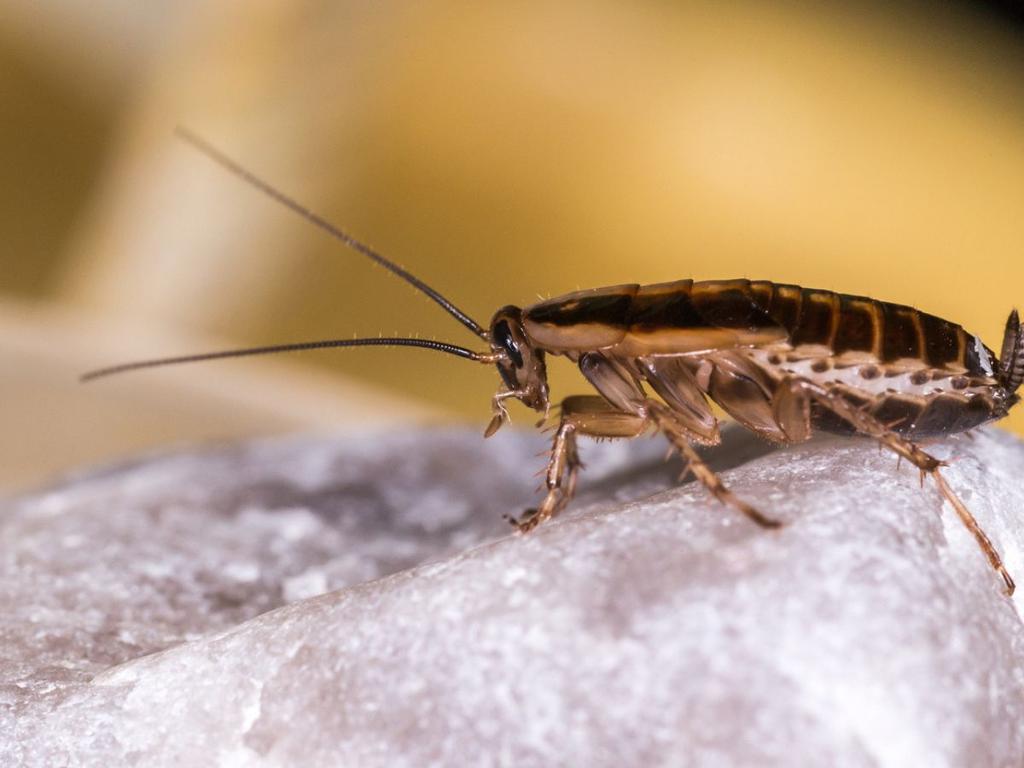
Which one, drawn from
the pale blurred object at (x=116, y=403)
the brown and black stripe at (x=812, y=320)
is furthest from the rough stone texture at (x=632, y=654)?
the pale blurred object at (x=116, y=403)

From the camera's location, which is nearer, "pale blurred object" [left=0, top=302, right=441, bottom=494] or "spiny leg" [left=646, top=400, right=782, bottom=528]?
"spiny leg" [left=646, top=400, right=782, bottom=528]

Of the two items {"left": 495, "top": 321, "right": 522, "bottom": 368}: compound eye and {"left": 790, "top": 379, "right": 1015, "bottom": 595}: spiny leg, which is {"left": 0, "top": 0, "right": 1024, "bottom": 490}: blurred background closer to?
{"left": 495, "top": 321, "right": 522, "bottom": 368}: compound eye

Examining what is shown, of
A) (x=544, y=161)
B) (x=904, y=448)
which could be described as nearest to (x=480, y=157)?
(x=544, y=161)

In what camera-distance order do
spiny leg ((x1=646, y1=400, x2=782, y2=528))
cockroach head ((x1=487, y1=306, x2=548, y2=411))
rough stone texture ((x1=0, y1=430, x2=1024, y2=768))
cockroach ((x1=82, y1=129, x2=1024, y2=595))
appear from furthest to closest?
cockroach head ((x1=487, y1=306, x2=548, y2=411))
cockroach ((x1=82, y1=129, x2=1024, y2=595))
spiny leg ((x1=646, y1=400, x2=782, y2=528))
rough stone texture ((x1=0, y1=430, x2=1024, y2=768))

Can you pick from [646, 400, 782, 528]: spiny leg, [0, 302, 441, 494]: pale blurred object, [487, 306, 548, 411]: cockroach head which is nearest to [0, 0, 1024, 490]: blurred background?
[0, 302, 441, 494]: pale blurred object

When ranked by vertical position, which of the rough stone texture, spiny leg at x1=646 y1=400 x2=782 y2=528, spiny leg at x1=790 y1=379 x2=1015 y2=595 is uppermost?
spiny leg at x1=790 y1=379 x2=1015 y2=595

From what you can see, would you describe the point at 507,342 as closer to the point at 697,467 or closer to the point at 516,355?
the point at 516,355

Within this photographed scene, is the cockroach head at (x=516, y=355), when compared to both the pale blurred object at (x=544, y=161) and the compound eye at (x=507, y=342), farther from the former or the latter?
the pale blurred object at (x=544, y=161)

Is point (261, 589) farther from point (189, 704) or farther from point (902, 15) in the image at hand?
point (902, 15)
